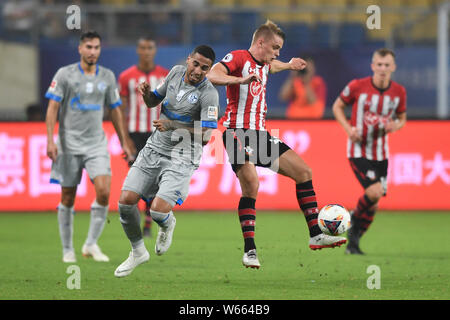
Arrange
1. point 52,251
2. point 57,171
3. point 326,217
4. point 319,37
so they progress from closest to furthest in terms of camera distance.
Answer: point 326,217, point 57,171, point 52,251, point 319,37

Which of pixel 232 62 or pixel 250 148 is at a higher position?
pixel 232 62

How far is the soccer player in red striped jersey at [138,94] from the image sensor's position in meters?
10.4

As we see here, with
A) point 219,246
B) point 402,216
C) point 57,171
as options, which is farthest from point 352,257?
point 402,216

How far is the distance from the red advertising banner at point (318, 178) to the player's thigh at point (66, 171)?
14.3 feet

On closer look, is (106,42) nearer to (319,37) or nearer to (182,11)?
(182,11)

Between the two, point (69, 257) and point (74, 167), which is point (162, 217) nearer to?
point (69, 257)

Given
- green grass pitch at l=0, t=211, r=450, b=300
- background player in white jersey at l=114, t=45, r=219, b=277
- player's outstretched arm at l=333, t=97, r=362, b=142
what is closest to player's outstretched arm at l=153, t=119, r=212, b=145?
background player in white jersey at l=114, t=45, r=219, b=277

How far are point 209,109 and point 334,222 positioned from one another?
148 centimetres

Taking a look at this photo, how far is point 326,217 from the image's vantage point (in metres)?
7.65

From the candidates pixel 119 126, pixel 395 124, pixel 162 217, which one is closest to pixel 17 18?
pixel 119 126

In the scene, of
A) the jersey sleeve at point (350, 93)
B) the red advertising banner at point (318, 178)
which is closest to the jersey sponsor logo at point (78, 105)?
the jersey sleeve at point (350, 93)

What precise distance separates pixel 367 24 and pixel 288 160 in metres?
9.38

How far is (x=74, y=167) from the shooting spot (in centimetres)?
895

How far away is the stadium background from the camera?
1344 centimetres
